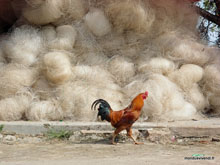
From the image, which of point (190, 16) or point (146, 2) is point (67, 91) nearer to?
point (146, 2)

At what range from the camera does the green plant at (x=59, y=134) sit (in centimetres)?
391

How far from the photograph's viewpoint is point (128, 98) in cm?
477

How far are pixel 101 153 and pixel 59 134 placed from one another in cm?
100

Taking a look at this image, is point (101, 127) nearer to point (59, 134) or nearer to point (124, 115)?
point (59, 134)

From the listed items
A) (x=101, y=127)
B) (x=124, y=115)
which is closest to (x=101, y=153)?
(x=124, y=115)

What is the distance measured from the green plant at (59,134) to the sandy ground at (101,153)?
19 centimetres

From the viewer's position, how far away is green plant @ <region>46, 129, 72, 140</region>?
12.8ft

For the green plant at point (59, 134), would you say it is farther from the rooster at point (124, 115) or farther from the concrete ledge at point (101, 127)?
the rooster at point (124, 115)

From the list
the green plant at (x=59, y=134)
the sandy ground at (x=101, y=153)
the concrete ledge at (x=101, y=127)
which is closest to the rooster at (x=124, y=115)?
the sandy ground at (x=101, y=153)

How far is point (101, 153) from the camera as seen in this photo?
3.10 meters

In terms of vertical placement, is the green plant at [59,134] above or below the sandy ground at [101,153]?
above

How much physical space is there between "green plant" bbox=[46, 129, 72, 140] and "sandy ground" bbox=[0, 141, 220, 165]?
19 cm

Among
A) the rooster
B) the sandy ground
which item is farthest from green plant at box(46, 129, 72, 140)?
the rooster

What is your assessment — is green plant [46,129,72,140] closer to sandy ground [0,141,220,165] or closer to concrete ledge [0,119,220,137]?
concrete ledge [0,119,220,137]
